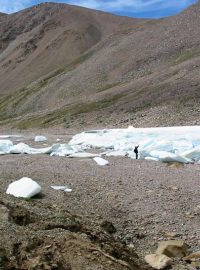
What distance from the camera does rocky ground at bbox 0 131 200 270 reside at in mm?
7910

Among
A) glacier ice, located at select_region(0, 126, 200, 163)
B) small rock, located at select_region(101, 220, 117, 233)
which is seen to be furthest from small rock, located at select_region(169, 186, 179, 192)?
glacier ice, located at select_region(0, 126, 200, 163)

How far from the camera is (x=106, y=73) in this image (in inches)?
2339

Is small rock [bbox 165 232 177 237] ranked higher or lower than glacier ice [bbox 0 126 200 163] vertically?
lower

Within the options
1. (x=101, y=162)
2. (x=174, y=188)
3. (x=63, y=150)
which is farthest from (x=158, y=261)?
(x=63, y=150)

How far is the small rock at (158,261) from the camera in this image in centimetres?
871

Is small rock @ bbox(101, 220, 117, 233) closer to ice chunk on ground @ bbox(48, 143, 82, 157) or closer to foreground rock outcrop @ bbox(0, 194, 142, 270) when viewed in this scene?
foreground rock outcrop @ bbox(0, 194, 142, 270)

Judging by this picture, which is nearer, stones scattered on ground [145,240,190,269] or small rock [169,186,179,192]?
stones scattered on ground [145,240,190,269]

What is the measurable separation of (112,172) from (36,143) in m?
13.0

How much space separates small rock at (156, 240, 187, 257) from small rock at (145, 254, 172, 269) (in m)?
0.27

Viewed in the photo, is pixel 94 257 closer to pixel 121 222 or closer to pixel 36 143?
pixel 121 222

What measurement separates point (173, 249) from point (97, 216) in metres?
2.07

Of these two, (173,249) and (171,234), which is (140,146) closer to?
(171,234)

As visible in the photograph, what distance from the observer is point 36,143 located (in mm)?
27453

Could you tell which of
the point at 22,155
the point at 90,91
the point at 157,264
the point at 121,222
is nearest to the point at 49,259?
the point at 157,264
